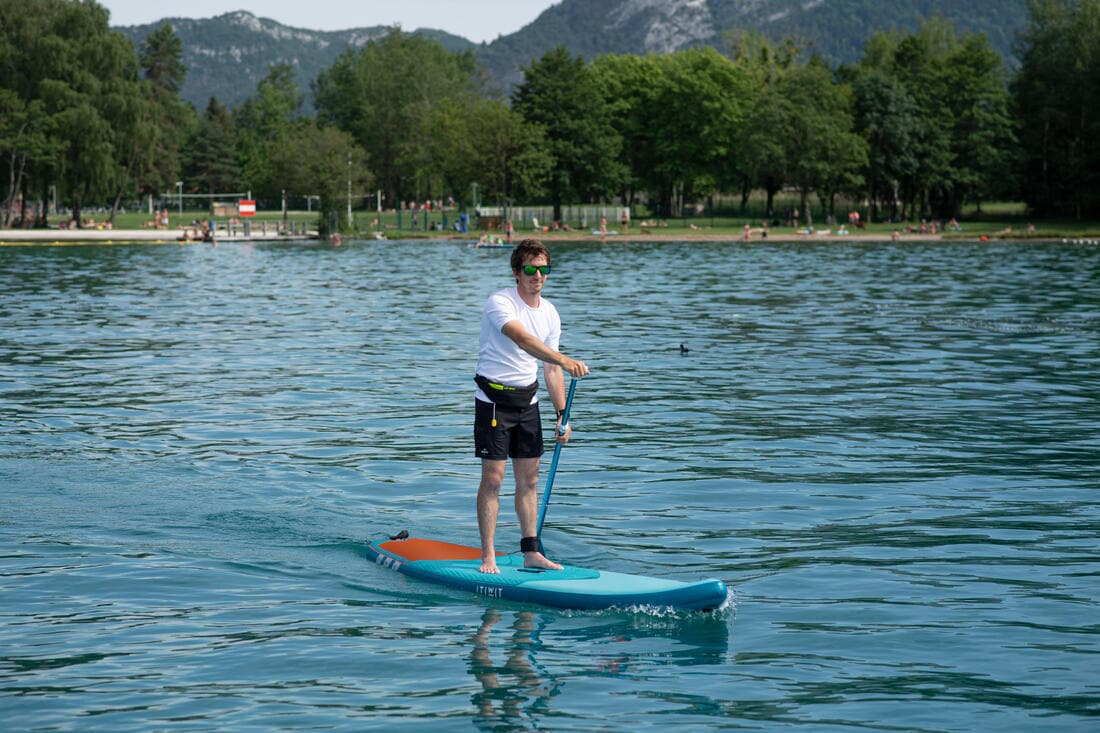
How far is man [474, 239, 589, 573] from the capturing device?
1074 cm

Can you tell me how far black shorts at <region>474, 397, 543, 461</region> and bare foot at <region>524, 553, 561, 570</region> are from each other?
3.30ft

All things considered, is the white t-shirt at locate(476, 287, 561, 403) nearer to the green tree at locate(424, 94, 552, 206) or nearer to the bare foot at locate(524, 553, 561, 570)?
the bare foot at locate(524, 553, 561, 570)

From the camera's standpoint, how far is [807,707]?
8789mm

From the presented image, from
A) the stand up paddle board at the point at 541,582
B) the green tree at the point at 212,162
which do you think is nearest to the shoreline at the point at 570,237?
the stand up paddle board at the point at 541,582

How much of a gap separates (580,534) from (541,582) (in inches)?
→ 105

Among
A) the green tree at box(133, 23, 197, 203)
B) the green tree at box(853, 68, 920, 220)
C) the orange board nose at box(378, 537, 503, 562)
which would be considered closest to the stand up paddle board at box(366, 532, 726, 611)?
the orange board nose at box(378, 537, 503, 562)

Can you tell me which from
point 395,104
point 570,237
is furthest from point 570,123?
point 395,104

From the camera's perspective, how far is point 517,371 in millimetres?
10898

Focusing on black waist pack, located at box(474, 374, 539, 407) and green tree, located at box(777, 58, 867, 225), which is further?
green tree, located at box(777, 58, 867, 225)

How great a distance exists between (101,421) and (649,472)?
9197 millimetres

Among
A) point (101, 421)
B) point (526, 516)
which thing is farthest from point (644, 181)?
point (526, 516)

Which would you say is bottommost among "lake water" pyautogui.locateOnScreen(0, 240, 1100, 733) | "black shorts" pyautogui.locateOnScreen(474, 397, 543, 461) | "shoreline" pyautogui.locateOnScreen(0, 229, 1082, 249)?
"lake water" pyautogui.locateOnScreen(0, 240, 1100, 733)

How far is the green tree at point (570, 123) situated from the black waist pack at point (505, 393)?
107 metres

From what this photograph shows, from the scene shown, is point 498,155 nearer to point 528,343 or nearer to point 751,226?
point 751,226
